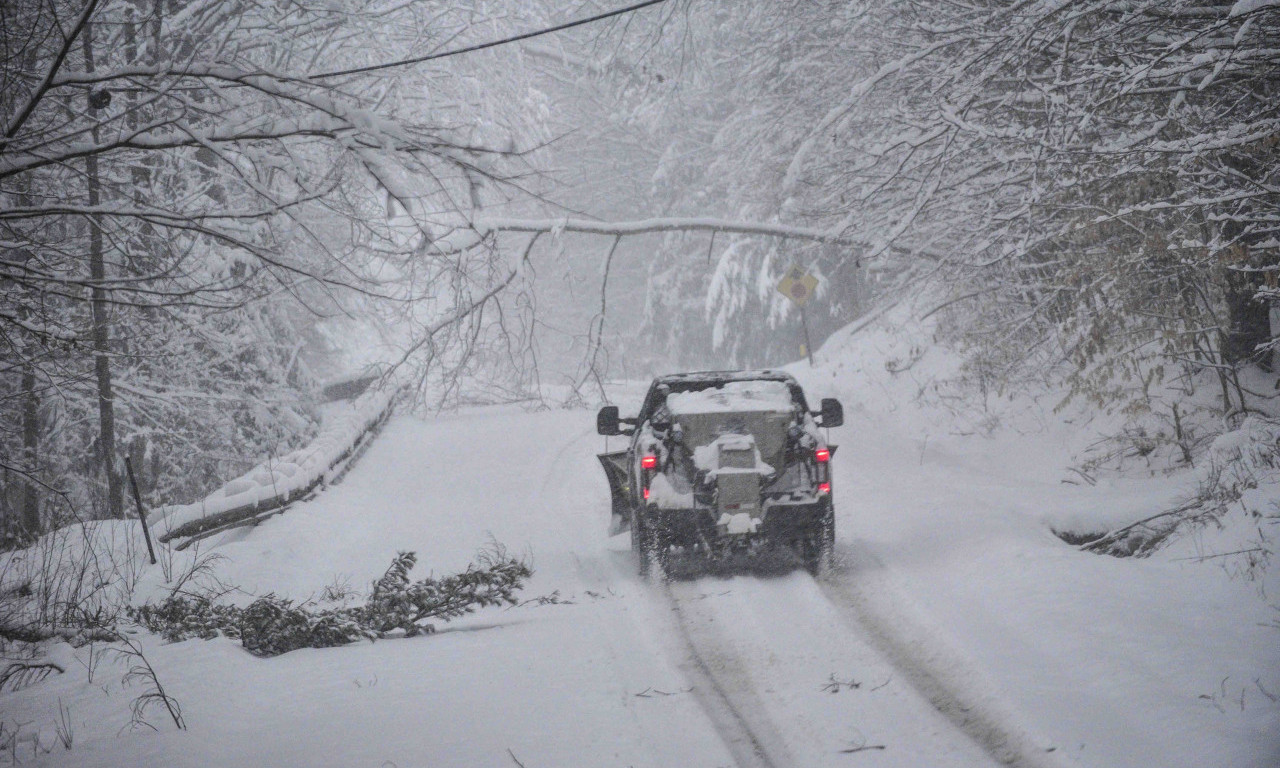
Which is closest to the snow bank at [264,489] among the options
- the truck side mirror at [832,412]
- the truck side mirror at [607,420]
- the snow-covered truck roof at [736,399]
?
the truck side mirror at [607,420]

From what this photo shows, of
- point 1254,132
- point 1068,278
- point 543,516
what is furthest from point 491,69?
point 1254,132

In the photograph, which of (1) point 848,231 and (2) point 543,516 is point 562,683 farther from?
(1) point 848,231

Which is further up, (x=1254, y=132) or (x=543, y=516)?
(x=1254, y=132)

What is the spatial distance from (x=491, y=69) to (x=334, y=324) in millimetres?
12505

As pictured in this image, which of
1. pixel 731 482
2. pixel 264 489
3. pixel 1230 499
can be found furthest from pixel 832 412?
pixel 264 489

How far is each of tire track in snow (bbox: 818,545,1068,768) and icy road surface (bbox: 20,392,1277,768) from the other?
0.02 meters

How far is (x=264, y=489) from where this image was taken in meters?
10.5

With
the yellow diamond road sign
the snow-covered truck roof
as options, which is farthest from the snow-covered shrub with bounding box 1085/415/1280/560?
the yellow diamond road sign

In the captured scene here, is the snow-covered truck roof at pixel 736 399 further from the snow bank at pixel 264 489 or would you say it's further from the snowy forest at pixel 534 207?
the snow bank at pixel 264 489

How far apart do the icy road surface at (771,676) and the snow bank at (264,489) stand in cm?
105

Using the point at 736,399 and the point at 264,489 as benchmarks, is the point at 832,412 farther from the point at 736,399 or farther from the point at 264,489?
the point at 264,489

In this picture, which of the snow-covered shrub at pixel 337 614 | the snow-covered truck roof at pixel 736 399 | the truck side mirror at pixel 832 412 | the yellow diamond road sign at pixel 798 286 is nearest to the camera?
the snow-covered shrub at pixel 337 614

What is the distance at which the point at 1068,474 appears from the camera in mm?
11195

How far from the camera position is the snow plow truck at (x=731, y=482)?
7250 mm
